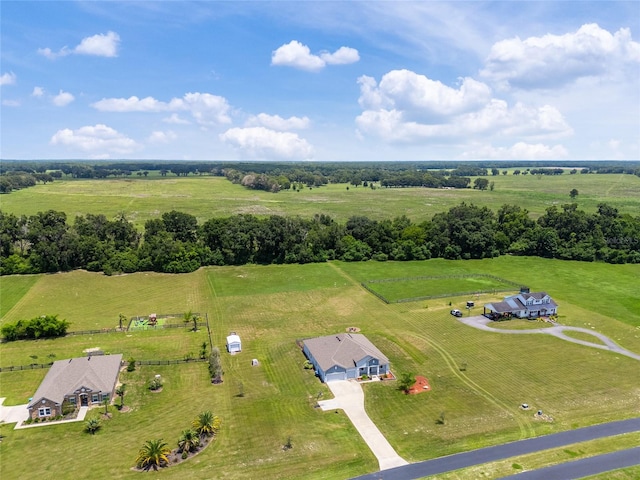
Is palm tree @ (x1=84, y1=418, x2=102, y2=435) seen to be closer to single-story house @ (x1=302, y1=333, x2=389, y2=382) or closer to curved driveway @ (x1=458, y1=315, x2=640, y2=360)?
single-story house @ (x1=302, y1=333, x2=389, y2=382)

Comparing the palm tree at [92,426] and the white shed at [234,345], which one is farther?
the white shed at [234,345]

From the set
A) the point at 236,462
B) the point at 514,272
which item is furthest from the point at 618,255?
the point at 236,462

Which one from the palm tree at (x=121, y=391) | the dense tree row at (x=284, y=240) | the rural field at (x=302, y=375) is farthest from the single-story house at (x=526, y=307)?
the palm tree at (x=121, y=391)

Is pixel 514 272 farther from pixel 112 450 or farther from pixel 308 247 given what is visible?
pixel 112 450

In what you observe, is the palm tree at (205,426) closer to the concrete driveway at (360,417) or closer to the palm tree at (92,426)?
the palm tree at (92,426)

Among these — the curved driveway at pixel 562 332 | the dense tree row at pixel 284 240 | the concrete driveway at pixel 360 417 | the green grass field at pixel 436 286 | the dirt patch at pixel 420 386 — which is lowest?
the concrete driveway at pixel 360 417

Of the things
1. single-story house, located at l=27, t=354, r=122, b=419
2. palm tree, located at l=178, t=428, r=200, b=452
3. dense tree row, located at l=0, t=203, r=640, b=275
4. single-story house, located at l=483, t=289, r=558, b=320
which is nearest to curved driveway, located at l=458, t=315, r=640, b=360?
single-story house, located at l=483, t=289, r=558, b=320

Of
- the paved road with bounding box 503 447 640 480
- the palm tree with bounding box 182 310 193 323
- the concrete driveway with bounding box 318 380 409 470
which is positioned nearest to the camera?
the paved road with bounding box 503 447 640 480
